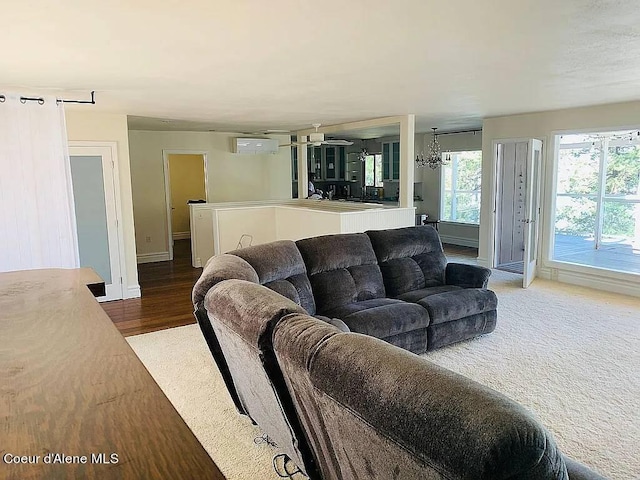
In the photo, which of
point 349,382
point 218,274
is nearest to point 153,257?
point 218,274

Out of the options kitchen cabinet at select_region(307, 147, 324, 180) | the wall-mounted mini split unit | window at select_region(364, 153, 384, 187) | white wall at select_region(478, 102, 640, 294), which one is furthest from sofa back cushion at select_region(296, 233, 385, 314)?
kitchen cabinet at select_region(307, 147, 324, 180)

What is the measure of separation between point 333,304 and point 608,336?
2665 mm

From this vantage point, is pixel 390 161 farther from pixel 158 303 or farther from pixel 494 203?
pixel 158 303

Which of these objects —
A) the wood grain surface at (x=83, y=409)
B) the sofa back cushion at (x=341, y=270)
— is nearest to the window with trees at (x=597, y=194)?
the sofa back cushion at (x=341, y=270)

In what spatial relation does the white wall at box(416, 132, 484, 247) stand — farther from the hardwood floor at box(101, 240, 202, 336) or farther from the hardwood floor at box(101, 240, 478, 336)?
the hardwood floor at box(101, 240, 202, 336)

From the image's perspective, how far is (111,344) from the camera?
4.14 ft

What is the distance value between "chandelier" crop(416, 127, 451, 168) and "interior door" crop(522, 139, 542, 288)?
3.40 meters

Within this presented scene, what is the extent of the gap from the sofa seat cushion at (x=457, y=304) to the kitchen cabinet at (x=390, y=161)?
275 inches

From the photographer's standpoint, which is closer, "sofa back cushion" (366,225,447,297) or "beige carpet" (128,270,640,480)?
"beige carpet" (128,270,640,480)

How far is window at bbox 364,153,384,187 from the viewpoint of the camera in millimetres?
11844

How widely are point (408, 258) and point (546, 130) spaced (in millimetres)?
3449

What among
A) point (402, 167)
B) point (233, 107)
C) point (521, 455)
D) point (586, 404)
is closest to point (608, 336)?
point (586, 404)

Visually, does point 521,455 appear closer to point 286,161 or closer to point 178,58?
point 178,58

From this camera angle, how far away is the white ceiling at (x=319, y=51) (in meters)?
2.19
